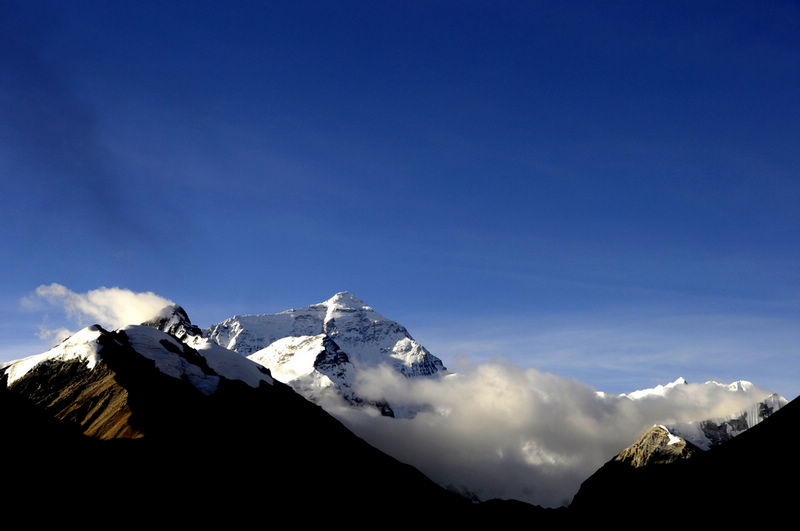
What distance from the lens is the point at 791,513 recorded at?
109 metres

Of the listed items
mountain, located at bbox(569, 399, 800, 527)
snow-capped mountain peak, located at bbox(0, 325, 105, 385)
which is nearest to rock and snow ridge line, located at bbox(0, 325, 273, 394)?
snow-capped mountain peak, located at bbox(0, 325, 105, 385)

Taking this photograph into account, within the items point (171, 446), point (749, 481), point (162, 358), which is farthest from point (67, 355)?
point (749, 481)

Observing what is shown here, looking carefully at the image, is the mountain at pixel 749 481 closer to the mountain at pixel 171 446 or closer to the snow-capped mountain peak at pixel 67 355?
the mountain at pixel 171 446

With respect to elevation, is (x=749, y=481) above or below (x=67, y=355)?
below

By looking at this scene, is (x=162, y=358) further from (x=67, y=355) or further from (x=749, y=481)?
(x=749, y=481)

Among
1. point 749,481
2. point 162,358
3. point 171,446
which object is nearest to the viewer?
point 171,446

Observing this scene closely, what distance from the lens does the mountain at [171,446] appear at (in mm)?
83188

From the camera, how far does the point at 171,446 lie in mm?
107312

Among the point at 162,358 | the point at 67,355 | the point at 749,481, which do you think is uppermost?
the point at 162,358

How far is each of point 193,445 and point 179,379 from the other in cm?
2382

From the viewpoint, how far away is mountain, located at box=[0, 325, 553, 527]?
8319cm

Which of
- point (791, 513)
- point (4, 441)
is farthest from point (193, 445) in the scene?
point (791, 513)

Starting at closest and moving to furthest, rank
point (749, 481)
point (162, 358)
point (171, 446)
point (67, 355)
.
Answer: point (171, 446)
point (67, 355)
point (749, 481)
point (162, 358)

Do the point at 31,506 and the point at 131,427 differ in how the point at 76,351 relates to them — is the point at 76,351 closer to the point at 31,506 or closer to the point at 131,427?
Answer: the point at 131,427
